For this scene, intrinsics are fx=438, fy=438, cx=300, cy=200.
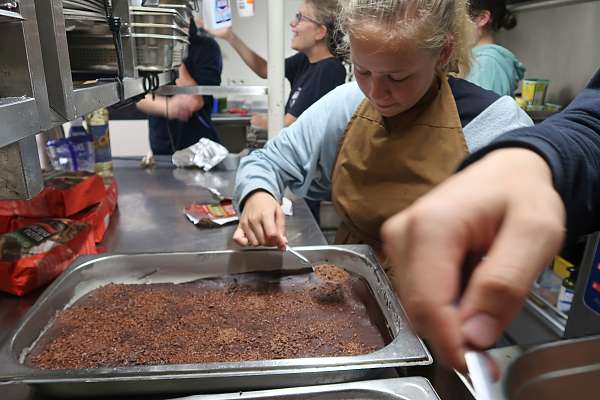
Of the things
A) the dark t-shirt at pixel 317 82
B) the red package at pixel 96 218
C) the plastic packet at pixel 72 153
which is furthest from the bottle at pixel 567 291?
the plastic packet at pixel 72 153

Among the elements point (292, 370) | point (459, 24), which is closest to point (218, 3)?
A: point (459, 24)

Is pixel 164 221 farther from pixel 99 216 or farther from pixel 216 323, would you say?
pixel 216 323

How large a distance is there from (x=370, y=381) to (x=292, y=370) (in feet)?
0.39

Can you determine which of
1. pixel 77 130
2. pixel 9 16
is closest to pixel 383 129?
pixel 9 16

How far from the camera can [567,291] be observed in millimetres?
2094

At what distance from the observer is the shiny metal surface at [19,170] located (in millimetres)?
557

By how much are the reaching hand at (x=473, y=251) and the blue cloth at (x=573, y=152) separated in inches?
1.9

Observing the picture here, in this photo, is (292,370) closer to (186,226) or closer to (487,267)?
(487,267)

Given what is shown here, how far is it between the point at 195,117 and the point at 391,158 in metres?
1.68

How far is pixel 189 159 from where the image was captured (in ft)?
7.10

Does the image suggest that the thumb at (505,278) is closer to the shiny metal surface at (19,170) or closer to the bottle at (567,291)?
the shiny metal surface at (19,170)

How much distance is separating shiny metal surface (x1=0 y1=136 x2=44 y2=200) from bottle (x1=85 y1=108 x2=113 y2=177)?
52.2 inches

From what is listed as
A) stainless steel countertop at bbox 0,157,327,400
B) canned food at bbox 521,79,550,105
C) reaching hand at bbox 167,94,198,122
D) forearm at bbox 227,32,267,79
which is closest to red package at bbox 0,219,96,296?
stainless steel countertop at bbox 0,157,327,400

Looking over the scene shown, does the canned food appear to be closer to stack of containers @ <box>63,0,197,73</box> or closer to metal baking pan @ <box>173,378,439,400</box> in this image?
stack of containers @ <box>63,0,197,73</box>
